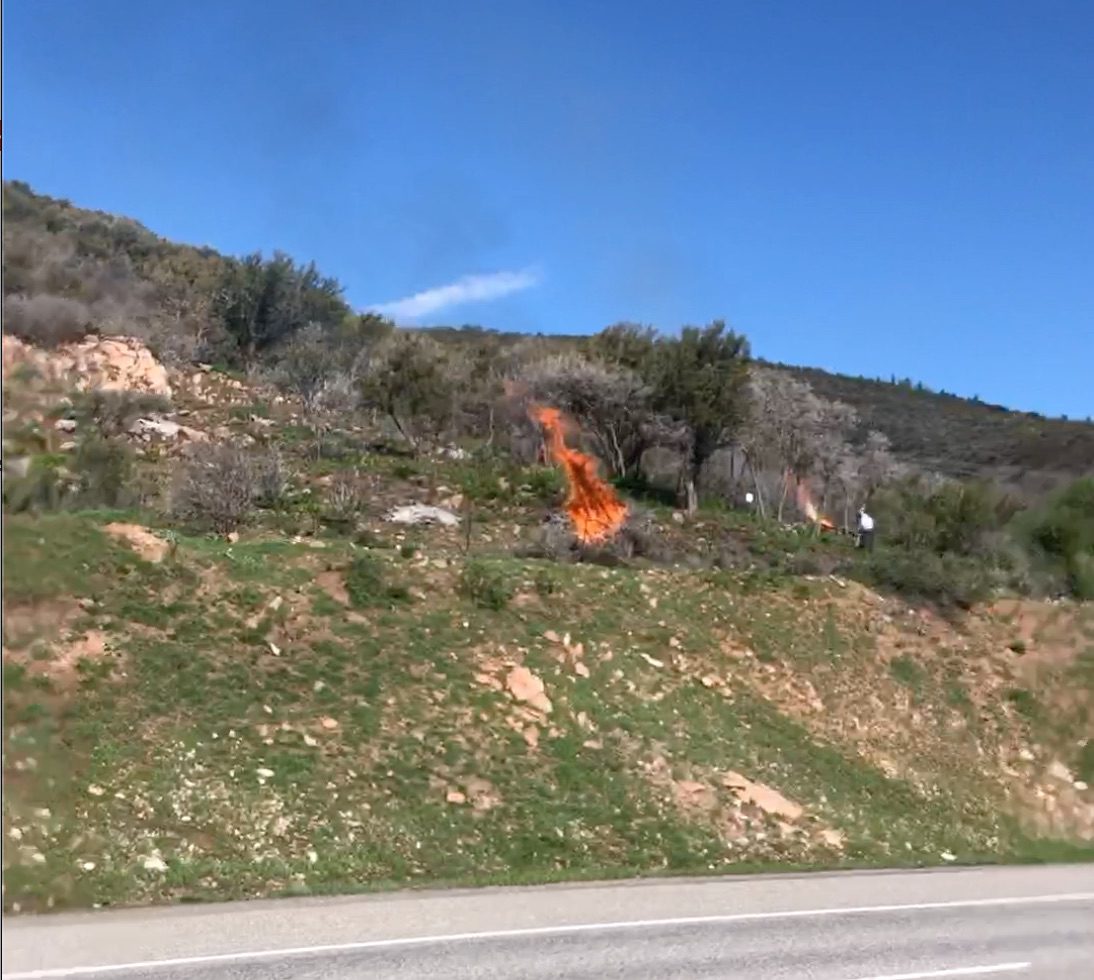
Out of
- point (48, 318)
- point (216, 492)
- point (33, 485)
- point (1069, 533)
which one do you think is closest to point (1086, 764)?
point (1069, 533)

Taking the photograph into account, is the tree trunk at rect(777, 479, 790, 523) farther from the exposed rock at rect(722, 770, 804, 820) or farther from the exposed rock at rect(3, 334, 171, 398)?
the exposed rock at rect(722, 770, 804, 820)

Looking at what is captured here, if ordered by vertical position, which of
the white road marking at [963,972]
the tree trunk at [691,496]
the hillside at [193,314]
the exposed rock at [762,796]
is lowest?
the exposed rock at [762,796]

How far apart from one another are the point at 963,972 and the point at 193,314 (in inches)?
1578

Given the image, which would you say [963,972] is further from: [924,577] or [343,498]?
[343,498]

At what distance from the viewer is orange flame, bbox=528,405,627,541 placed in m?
27.4

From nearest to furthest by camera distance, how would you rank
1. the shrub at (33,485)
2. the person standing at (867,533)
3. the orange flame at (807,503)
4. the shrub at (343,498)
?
the shrub at (33,485) → the shrub at (343,498) → the person standing at (867,533) → the orange flame at (807,503)

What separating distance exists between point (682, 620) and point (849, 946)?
11.5 metres

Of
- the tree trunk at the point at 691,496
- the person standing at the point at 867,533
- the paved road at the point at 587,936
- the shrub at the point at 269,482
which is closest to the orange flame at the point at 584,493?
the tree trunk at the point at 691,496

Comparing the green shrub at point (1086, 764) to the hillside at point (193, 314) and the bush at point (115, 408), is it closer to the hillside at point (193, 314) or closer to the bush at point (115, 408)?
the bush at point (115, 408)

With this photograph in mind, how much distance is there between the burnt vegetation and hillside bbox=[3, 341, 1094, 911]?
51 centimetres

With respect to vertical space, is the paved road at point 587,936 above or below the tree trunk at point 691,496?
below

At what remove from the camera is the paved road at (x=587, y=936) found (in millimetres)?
8852

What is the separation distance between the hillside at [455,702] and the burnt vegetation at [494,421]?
1.68ft

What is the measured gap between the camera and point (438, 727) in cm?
1664
